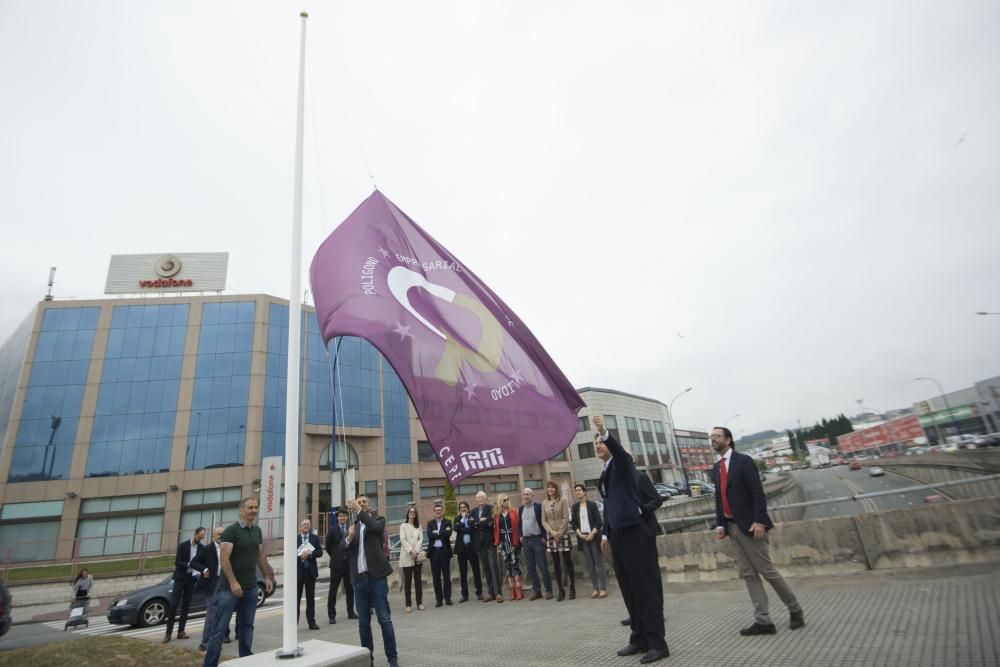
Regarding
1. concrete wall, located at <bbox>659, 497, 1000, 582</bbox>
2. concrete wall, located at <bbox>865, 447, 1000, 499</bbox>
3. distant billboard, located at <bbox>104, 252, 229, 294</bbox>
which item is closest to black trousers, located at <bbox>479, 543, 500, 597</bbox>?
concrete wall, located at <bbox>659, 497, 1000, 582</bbox>

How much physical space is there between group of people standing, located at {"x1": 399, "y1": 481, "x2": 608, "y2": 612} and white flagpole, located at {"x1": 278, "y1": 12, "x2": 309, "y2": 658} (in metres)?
5.18

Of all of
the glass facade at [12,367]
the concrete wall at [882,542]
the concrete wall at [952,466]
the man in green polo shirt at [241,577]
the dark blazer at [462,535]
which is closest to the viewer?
the man in green polo shirt at [241,577]

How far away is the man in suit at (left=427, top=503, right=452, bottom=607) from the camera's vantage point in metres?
10.7

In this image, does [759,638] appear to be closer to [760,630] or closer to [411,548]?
[760,630]

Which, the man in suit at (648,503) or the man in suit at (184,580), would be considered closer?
the man in suit at (648,503)

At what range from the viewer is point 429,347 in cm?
602

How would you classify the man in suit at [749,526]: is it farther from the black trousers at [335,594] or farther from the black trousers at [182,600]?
the black trousers at [182,600]

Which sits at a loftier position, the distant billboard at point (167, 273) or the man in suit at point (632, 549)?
the distant billboard at point (167, 273)

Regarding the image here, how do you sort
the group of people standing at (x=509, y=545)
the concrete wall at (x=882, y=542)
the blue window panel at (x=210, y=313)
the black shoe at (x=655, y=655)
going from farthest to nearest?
the blue window panel at (x=210, y=313), the group of people standing at (x=509, y=545), the concrete wall at (x=882, y=542), the black shoe at (x=655, y=655)

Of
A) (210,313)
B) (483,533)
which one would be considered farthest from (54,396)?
(483,533)

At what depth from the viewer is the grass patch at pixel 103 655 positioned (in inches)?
283

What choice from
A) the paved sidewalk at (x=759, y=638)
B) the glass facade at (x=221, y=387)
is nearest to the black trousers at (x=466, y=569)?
the paved sidewalk at (x=759, y=638)

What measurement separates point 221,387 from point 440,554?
38.8 metres

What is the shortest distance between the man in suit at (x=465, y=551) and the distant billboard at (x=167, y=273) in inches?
1796
